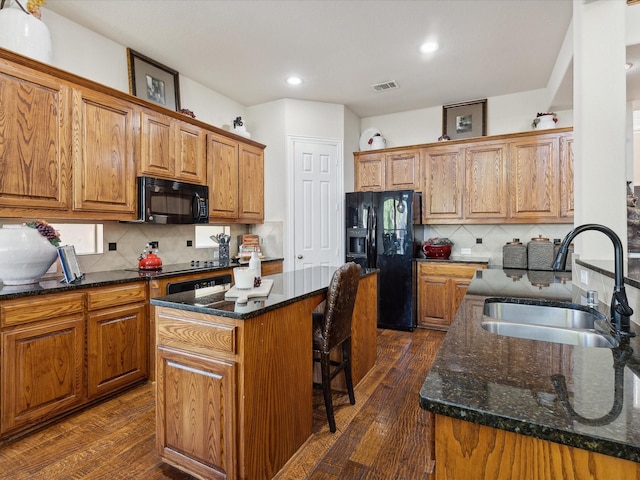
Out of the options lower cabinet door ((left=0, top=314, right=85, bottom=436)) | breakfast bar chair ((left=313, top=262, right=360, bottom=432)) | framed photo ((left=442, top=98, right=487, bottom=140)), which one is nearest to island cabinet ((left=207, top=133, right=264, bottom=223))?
lower cabinet door ((left=0, top=314, right=85, bottom=436))

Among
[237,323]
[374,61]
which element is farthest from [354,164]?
[237,323]

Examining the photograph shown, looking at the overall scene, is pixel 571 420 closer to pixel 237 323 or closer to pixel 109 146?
pixel 237 323

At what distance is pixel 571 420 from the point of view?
590 mm

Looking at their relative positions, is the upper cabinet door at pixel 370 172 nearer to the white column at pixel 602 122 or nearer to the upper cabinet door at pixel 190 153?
the upper cabinet door at pixel 190 153

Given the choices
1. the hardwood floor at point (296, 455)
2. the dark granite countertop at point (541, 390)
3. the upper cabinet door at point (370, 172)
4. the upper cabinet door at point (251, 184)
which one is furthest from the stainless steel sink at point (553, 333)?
the upper cabinet door at point (370, 172)

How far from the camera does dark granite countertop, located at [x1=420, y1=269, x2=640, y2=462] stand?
566 millimetres

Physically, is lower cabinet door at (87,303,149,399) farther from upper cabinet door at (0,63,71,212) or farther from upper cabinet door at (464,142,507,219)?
upper cabinet door at (464,142,507,219)

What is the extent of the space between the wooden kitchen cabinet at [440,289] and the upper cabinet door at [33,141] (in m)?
3.63

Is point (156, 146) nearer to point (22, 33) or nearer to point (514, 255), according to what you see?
point (22, 33)

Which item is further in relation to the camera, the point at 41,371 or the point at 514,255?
the point at 514,255

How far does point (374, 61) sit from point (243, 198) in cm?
206

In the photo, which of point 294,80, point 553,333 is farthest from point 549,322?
point 294,80

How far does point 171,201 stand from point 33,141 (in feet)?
3.55

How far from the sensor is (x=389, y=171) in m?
4.64
